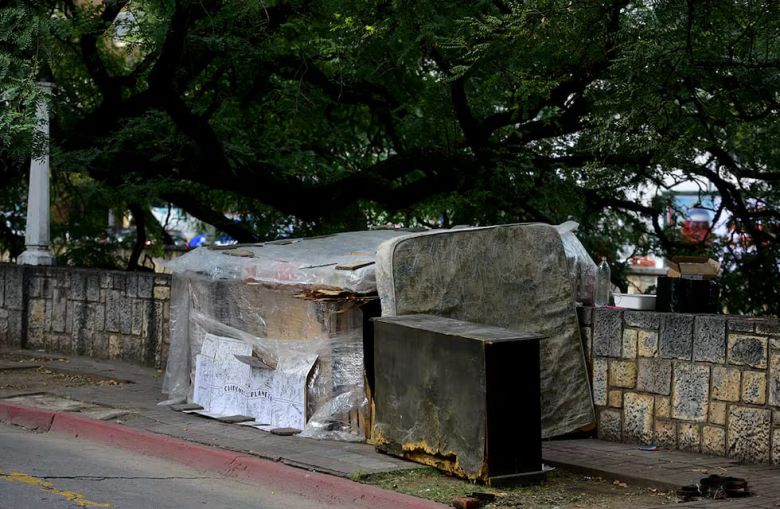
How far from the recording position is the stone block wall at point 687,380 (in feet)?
27.2

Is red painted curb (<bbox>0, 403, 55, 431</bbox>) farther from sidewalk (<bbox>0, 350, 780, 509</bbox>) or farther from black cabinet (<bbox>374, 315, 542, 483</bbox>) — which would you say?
black cabinet (<bbox>374, 315, 542, 483</bbox>)

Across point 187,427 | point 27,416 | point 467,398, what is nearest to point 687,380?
point 467,398

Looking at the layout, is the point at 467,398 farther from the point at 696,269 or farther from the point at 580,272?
the point at 696,269

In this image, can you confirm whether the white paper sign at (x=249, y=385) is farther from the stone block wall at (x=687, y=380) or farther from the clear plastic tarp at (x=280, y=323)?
the stone block wall at (x=687, y=380)

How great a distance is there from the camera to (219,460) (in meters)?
8.53

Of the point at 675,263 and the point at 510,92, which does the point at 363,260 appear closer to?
the point at 675,263

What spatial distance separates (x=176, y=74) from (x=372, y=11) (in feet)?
9.32

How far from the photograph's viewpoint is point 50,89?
47.2 feet

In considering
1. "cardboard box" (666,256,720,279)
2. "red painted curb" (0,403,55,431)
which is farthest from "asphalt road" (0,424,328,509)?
"cardboard box" (666,256,720,279)

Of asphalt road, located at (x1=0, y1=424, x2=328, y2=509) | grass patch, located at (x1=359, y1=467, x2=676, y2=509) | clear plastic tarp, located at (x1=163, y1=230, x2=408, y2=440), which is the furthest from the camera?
clear plastic tarp, located at (x1=163, y1=230, x2=408, y2=440)

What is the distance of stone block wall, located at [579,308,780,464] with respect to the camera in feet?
27.2

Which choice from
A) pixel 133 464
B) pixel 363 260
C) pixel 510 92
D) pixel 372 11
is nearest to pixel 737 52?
pixel 510 92

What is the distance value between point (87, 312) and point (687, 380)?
8.40m

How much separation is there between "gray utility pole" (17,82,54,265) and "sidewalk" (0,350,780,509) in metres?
4.01
